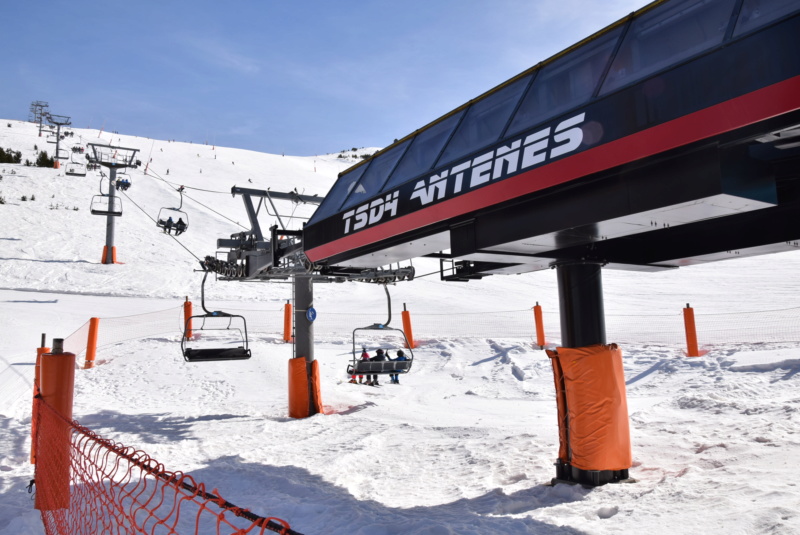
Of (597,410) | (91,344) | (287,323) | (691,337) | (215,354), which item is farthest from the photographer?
(287,323)

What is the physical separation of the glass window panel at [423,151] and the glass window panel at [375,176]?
0.75 feet

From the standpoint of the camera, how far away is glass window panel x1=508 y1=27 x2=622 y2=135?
4.72 meters

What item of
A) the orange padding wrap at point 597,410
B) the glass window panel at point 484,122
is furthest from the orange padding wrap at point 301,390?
the glass window panel at point 484,122

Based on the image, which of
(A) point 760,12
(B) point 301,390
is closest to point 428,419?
(B) point 301,390

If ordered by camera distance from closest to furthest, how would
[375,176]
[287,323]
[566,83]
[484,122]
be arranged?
1. [566,83]
2. [484,122]
3. [375,176]
4. [287,323]

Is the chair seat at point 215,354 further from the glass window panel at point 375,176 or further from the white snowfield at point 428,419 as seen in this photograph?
the glass window panel at point 375,176

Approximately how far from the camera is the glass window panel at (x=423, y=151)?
244 inches

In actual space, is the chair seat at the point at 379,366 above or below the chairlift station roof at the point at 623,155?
below

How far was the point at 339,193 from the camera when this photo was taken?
8.09 meters

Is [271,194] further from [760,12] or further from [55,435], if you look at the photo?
[760,12]

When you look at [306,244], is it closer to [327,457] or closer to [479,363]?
[327,457]

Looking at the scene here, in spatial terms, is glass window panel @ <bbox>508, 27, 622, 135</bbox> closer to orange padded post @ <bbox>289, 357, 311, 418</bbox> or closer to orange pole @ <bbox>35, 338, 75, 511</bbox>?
orange pole @ <bbox>35, 338, 75, 511</bbox>

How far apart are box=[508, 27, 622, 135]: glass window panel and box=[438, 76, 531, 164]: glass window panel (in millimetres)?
205

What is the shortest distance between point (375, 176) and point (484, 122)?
75.4 inches
